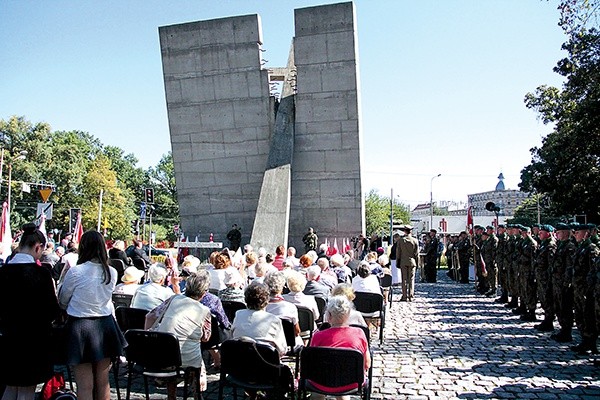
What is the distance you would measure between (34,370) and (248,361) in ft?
5.29

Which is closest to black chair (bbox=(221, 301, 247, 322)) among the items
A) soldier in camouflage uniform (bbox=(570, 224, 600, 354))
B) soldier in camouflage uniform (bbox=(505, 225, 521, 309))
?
soldier in camouflage uniform (bbox=(570, 224, 600, 354))

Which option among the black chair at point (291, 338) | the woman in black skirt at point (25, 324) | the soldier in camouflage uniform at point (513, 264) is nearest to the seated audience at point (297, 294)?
the black chair at point (291, 338)

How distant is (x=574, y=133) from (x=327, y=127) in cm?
1082

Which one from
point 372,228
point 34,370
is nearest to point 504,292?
point 34,370

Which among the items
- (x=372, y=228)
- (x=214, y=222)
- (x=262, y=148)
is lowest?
(x=372, y=228)

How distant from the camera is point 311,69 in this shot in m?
19.9

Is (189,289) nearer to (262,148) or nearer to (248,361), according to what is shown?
(248,361)

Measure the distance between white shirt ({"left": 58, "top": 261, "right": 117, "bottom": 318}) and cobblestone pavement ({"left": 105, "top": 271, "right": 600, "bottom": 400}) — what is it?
1607 millimetres

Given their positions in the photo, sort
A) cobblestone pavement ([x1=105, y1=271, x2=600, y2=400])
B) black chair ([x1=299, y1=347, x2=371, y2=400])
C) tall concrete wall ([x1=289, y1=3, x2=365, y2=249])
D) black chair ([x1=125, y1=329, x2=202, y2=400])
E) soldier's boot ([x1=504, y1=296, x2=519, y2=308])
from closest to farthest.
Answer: black chair ([x1=299, y1=347, x2=371, y2=400]) → black chair ([x1=125, y1=329, x2=202, y2=400]) → cobblestone pavement ([x1=105, y1=271, x2=600, y2=400]) → soldier's boot ([x1=504, y1=296, x2=519, y2=308]) → tall concrete wall ([x1=289, y1=3, x2=365, y2=249])

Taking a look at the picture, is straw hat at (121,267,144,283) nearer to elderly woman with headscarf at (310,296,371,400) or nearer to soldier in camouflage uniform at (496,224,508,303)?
elderly woman with headscarf at (310,296,371,400)

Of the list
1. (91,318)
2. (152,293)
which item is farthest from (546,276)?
(91,318)

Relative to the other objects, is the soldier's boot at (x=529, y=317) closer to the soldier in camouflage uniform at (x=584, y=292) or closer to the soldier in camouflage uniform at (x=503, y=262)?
the soldier in camouflage uniform at (x=503, y=262)

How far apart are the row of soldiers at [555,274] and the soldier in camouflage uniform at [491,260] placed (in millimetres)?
26

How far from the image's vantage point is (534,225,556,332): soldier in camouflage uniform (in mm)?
8688
